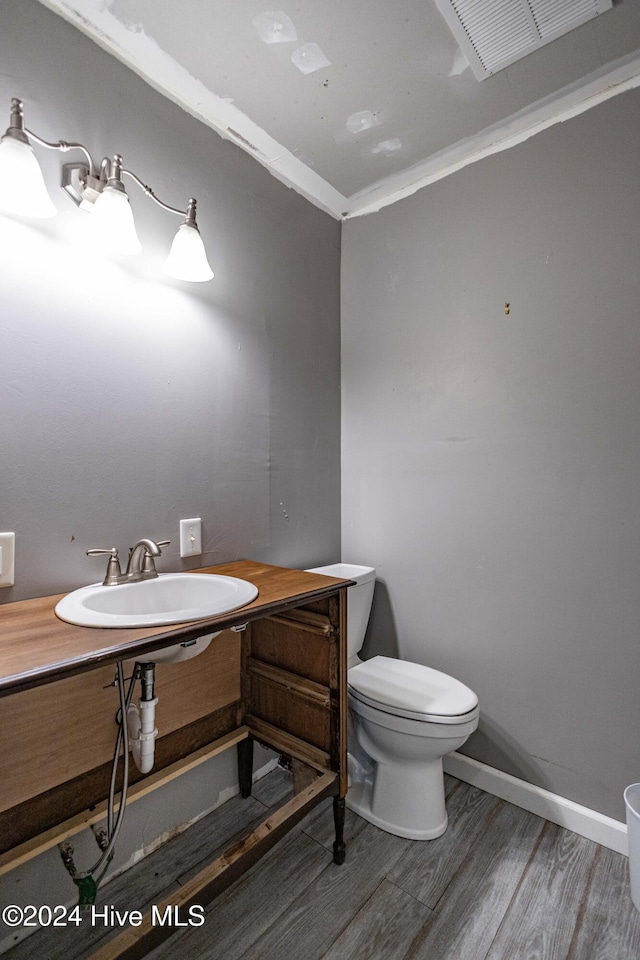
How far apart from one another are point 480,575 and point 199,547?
993 mm

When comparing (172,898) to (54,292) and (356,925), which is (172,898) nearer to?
(356,925)

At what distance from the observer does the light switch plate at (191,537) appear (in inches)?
55.3

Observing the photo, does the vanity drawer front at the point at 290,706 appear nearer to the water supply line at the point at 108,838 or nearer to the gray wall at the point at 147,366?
the gray wall at the point at 147,366

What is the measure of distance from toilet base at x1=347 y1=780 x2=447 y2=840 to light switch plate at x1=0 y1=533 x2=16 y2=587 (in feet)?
4.14

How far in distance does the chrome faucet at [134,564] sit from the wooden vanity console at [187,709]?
0.45 ft

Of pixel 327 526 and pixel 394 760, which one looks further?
pixel 327 526

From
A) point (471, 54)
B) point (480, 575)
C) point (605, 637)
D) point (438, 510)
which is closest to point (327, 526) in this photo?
point (438, 510)

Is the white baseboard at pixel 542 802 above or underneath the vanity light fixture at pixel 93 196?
underneath

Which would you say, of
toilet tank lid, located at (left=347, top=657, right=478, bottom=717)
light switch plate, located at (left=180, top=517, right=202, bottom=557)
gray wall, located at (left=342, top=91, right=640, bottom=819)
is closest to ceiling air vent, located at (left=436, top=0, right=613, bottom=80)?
gray wall, located at (left=342, top=91, right=640, bottom=819)

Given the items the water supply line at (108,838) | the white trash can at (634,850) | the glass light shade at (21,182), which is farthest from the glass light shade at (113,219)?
the white trash can at (634,850)

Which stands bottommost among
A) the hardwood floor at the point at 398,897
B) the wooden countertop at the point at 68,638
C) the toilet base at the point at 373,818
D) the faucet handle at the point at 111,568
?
the hardwood floor at the point at 398,897

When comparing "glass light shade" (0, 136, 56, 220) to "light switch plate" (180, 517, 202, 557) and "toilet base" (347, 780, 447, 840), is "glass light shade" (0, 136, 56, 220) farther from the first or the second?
"toilet base" (347, 780, 447, 840)

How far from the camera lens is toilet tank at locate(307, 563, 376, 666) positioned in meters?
1.75

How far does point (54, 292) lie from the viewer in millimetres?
1142
